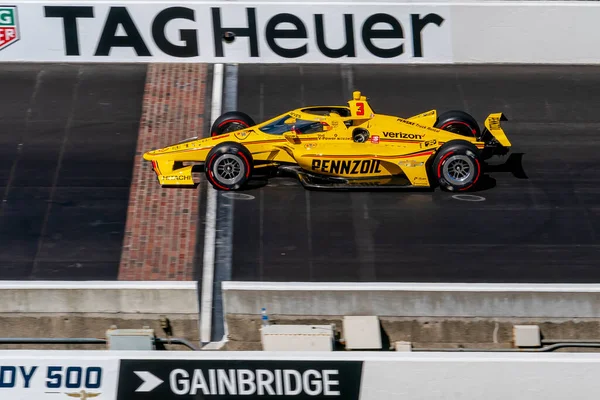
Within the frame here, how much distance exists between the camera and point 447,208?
1848 centimetres

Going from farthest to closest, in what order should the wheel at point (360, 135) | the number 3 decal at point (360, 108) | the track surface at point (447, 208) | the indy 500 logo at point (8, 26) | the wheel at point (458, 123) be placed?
the indy 500 logo at point (8, 26) → the wheel at point (458, 123) → the number 3 decal at point (360, 108) → the wheel at point (360, 135) → the track surface at point (447, 208)

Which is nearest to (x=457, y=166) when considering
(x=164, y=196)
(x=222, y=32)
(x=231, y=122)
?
(x=231, y=122)

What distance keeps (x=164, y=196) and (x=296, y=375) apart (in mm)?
6280

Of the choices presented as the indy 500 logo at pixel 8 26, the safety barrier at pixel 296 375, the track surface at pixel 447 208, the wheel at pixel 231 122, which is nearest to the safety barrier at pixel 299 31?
the indy 500 logo at pixel 8 26

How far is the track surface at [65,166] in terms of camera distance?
1730 cm

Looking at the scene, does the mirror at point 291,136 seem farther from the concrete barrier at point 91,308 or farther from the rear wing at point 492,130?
the concrete barrier at point 91,308

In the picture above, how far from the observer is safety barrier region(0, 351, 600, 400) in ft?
43.4

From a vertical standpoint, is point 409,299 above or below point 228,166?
below

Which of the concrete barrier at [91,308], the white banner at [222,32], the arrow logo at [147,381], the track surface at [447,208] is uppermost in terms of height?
the white banner at [222,32]

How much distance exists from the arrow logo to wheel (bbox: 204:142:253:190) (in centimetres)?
577

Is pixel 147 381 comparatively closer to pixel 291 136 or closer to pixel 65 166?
pixel 291 136

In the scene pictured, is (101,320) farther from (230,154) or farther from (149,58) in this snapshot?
(149,58)

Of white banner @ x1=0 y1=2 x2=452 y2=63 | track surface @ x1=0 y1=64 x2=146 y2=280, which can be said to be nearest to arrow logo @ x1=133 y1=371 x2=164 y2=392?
track surface @ x1=0 y1=64 x2=146 y2=280

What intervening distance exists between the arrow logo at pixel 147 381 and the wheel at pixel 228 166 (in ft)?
18.9
